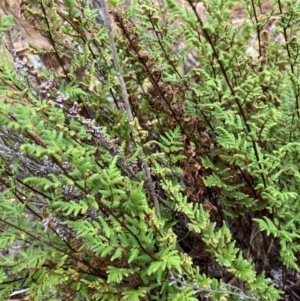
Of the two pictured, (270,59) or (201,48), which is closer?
(201,48)

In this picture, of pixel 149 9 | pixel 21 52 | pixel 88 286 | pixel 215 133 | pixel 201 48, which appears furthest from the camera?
pixel 21 52

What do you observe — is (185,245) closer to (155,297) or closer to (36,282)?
(155,297)

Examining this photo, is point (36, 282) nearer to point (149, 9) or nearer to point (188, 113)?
point (188, 113)

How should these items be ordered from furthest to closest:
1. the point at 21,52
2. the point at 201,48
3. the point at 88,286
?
the point at 21,52 < the point at 88,286 < the point at 201,48

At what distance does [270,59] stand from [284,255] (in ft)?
2.07

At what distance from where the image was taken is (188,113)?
145cm

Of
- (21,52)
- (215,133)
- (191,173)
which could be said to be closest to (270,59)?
(215,133)

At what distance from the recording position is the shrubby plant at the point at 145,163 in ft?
3.70

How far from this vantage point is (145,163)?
3.82 feet

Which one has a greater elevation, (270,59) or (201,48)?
(270,59)

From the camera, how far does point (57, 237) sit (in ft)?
4.46

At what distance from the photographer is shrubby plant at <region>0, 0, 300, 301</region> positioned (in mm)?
1129

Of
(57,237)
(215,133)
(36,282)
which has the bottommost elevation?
(36,282)

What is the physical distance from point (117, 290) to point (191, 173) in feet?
1.30
